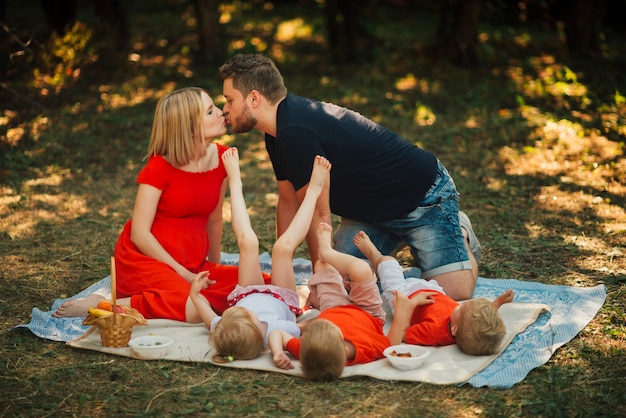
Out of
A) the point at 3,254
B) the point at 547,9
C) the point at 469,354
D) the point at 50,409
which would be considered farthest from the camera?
the point at 547,9

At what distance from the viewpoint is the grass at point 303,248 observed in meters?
3.20

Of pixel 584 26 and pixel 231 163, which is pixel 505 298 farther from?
pixel 584 26

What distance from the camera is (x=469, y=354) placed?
3547mm

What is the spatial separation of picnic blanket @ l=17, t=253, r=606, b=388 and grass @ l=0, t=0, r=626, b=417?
6cm

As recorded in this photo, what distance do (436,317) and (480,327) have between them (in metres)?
0.29

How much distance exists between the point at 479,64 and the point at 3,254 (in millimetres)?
7300

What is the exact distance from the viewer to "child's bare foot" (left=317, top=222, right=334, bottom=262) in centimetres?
393

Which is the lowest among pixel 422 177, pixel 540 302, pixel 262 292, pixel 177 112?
pixel 540 302

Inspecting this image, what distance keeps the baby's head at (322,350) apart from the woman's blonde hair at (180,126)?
1.41 metres

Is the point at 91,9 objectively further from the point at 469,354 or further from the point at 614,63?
the point at 469,354

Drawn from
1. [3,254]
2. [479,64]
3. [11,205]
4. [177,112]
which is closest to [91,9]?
[479,64]

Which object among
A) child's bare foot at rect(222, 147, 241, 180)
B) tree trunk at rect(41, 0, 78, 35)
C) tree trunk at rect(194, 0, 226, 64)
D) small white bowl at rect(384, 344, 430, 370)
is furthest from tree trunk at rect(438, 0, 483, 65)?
small white bowl at rect(384, 344, 430, 370)

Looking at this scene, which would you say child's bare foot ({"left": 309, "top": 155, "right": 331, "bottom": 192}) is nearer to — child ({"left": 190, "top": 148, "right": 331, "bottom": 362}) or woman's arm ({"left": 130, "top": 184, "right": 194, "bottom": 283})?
child ({"left": 190, "top": 148, "right": 331, "bottom": 362})

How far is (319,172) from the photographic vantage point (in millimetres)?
3926
